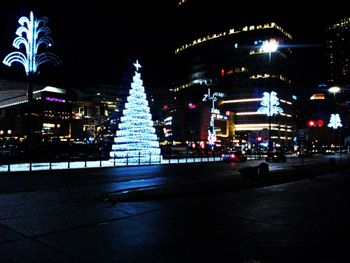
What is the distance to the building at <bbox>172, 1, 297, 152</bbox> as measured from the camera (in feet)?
454

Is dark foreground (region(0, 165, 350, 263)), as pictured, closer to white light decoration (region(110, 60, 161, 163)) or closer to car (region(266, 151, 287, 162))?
white light decoration (region(110, 60, 161, 163))

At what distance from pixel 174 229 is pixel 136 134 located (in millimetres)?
27879

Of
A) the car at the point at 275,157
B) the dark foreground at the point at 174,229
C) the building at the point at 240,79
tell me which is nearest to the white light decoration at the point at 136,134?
the car at the point at 275,157

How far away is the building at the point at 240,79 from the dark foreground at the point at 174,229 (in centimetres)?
11525

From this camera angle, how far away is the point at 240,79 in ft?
489

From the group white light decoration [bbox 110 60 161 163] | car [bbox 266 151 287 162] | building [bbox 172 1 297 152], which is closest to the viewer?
white light decoration [bbox 110 60 161 163]

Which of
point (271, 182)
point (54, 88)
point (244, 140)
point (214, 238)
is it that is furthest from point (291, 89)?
point (214, 238)

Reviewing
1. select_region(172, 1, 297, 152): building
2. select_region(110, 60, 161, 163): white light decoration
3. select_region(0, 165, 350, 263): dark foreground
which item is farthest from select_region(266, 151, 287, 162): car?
select_region(172, 1, 297, 152): building

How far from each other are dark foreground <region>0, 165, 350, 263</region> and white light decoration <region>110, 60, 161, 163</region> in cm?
2211

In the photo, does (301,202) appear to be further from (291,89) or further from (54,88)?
(291,89)

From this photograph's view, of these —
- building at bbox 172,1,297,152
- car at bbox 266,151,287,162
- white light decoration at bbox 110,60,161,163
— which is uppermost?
building at bbox 172,1,297,152

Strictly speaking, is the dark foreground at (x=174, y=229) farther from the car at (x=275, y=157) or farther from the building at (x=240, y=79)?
the building at (x=240, y=79)

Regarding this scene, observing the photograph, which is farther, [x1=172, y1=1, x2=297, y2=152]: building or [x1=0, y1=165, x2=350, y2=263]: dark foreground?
[x1=172, y1=1, x2=297, y2=152]: building

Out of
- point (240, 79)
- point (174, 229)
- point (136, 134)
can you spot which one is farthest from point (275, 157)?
point (240, 79)
